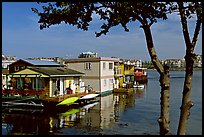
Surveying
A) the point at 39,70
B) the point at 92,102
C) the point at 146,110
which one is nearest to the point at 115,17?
the point at 146,110

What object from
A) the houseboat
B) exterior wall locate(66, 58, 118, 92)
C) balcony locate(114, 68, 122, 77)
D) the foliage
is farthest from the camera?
the houseboat

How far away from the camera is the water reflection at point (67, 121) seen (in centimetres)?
1517

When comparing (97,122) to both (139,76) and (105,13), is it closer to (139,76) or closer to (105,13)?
(105,13)

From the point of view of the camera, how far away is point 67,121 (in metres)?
17.6

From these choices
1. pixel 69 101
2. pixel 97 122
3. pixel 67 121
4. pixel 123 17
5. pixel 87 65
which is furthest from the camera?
pixel 87 65

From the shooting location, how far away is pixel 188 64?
5000mm

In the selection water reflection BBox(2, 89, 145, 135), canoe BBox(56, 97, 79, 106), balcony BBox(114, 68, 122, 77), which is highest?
balcony BBox(114, 68, 122, 77)

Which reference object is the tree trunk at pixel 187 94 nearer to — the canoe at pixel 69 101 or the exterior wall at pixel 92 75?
the canoe at pixel 69 101

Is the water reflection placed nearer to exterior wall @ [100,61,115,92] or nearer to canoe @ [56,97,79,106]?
canoe @ [56,97,79,106]

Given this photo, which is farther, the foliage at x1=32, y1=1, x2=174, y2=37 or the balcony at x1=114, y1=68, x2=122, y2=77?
the balcony at x1=114, y1=68, x2=122, y2=77

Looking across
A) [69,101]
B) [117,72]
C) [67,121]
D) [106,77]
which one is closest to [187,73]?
[67,121]

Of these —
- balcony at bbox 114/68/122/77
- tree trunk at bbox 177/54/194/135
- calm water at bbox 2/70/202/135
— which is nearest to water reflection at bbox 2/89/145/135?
calm water at bbox 2/70/202/135

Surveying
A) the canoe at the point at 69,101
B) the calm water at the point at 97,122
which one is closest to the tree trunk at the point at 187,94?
the calm water at the point at 97,122

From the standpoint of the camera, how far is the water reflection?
597 inches
